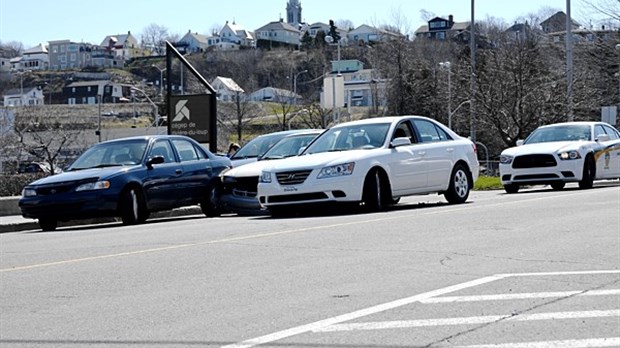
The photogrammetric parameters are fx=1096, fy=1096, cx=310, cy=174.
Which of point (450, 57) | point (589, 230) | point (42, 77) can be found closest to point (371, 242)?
point (589, 230)

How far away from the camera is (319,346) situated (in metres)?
6.81

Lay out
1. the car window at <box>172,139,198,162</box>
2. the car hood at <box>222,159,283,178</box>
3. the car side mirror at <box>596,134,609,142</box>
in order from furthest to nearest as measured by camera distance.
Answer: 1. the car side mirror at <box>596,134,609,142</box>
2. the car window at <box>172,139,198,162</box>
3. the car hood at <box>222,159,283,178</box>

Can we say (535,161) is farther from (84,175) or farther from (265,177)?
(84,175)

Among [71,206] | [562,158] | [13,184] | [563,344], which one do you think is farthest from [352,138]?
[13,184]

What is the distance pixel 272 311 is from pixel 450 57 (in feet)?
311

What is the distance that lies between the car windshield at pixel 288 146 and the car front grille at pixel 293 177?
297 cm

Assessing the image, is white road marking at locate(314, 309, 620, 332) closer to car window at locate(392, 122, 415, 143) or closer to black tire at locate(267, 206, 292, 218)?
black tire at locate(267, 206, 292, 218)

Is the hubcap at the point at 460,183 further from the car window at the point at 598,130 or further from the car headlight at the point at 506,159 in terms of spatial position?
the car window at the point at 598,130

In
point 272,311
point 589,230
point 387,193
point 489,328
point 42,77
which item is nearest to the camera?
point 489,328

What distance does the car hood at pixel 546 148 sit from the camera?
23.5 m

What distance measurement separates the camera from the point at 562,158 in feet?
76.7

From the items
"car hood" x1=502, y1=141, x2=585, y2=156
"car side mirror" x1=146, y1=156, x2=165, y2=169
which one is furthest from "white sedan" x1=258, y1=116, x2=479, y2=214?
"car hood" x1=502, y1=141, x2=585, y2=156

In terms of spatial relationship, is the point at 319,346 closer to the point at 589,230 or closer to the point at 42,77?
the point at 589,230

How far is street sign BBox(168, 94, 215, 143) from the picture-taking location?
90.9 ft
